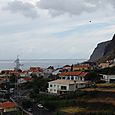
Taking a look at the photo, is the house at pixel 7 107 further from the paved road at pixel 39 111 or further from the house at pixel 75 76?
the house at pixel 75 76

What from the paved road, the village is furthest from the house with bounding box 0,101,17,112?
the paved road

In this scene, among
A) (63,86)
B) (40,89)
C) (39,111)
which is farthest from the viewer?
(40,89)

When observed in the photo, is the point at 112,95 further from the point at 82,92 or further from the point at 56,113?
the point at 56,113

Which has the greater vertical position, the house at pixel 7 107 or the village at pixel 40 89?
the village at pixel 40 89

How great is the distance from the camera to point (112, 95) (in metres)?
25.9

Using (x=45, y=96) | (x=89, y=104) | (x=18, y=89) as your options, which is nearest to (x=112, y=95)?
(x=89, y=104)

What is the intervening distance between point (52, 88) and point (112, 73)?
22.8 ft

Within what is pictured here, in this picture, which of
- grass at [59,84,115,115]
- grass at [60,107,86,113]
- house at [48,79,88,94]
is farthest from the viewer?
house at [48,79,88,94]

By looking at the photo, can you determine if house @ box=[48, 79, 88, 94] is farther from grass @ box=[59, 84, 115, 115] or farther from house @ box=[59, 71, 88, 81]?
grass @ box=[59, 84, 115, 115]

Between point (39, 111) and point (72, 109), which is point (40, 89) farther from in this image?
point (72, 109)

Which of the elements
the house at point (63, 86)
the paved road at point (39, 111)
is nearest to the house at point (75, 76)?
the house at point (63, 86)

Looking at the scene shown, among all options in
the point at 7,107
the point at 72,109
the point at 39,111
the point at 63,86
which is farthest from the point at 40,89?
the point at 72,109

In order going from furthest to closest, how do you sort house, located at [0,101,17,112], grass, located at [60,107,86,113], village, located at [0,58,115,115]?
house, located at [0,101,17,112], village, located at [0,58,115,115], grass, located at [60,107,86,113]

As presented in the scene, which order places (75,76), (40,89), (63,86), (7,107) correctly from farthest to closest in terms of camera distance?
(75,76), (40,89), (63,86), (7,107)
